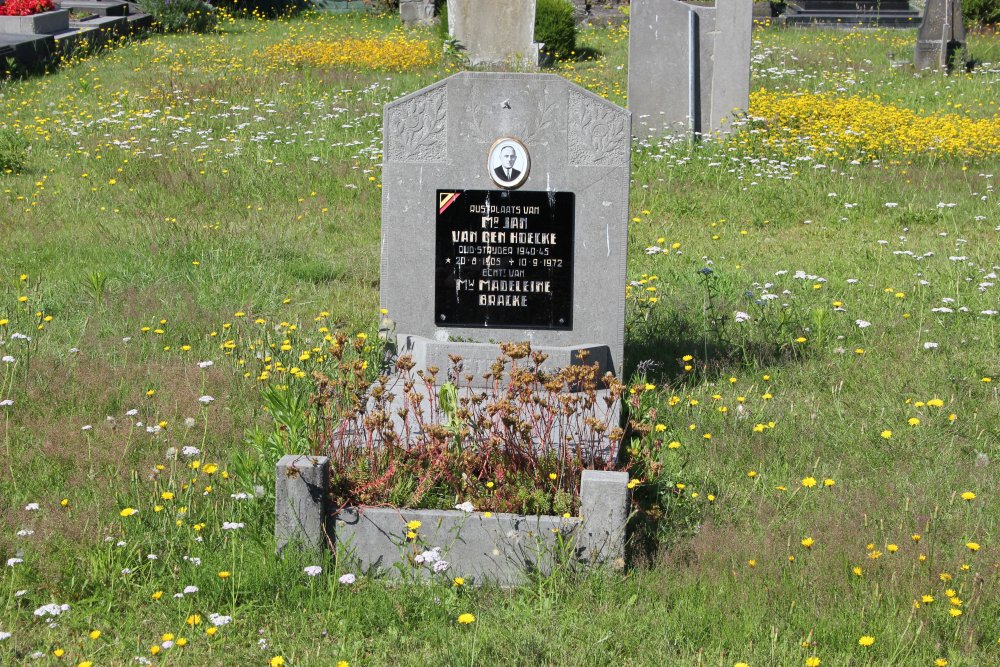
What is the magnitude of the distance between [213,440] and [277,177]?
Result: 5718 millimetres

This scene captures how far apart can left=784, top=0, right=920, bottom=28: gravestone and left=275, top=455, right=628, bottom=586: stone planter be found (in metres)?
19.7

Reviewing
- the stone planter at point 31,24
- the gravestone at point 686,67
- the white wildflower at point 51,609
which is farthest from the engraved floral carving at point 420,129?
the stone planter at point 31,24

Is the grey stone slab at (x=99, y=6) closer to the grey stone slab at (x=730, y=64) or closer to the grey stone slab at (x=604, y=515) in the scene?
the grey stone slab at (x=730, y=64)

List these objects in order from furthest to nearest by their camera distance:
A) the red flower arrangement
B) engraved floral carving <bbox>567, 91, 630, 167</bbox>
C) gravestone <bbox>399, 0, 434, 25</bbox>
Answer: gravestone <bbox>399, 0, 434, 25</bbox> → the red flower arrangement → engraved floral carving <bbox>567, 91, 630, 167</bbox>

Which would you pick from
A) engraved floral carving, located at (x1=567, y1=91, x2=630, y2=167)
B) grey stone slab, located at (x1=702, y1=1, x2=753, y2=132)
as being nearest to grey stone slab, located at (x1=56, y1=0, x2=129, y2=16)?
grey stone slab, located at (x1=702, y1=1, x2=753, y2=132)

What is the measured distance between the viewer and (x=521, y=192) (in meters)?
5.87

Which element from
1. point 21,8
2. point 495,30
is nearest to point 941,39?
point 495,30

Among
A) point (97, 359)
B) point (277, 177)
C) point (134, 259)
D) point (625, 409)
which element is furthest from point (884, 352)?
point (277, 177)

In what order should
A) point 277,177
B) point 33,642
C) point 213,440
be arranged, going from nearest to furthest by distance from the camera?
point 33,642 < point 213,440 < point 277,177

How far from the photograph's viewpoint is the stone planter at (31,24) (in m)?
18.1

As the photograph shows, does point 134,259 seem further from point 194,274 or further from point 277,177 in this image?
point 277,177

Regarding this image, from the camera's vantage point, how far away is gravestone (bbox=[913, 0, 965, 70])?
15.8 m

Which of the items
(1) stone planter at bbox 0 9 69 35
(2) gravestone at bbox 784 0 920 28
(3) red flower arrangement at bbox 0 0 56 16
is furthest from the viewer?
(2) gravestone at bbox 784 0 920 28

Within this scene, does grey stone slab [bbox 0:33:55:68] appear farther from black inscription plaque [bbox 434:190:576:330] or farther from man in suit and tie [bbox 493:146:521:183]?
man in suit and tie [bbox 493:146:521:183]
